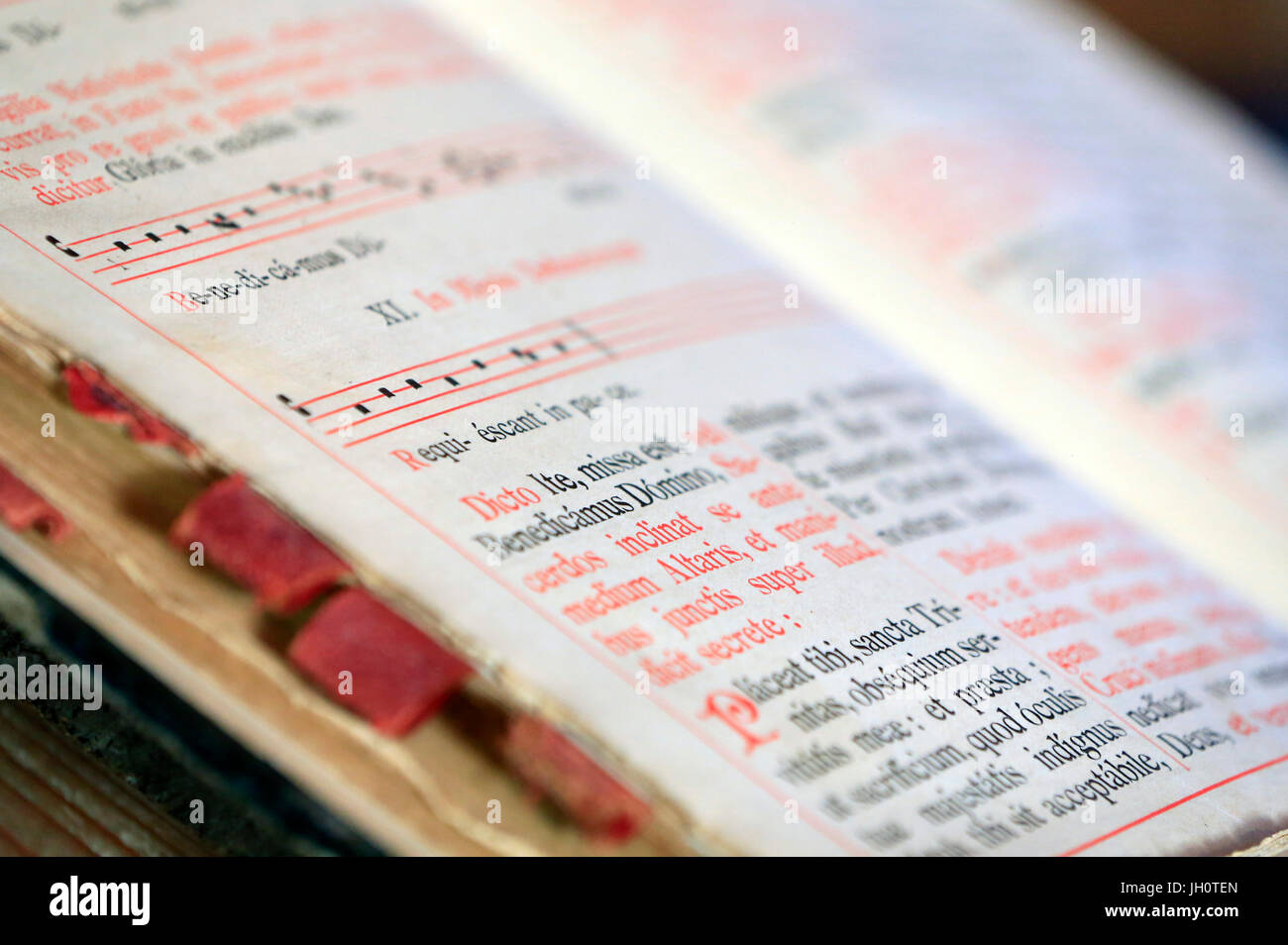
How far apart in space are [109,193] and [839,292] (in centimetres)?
28

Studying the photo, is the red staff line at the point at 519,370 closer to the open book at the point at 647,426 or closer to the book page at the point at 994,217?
the open book at the point at 647,426

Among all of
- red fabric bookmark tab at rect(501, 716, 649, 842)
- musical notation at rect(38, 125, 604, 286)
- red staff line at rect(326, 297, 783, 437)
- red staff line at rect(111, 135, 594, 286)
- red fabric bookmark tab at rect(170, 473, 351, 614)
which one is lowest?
red fabric bookmark tab at rect(501, 716, 649, 842)

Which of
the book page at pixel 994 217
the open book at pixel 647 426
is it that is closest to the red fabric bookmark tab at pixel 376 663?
the open book at pixel 647 426

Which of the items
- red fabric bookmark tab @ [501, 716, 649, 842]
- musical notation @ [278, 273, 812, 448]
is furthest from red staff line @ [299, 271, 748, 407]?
red fabric bookmark tab @ [501, 716, 649, 842]

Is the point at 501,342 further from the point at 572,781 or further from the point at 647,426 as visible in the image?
the point at 572,781

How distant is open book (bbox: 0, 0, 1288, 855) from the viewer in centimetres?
26

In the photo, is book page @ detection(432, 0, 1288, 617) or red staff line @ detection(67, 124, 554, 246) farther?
book page @ detection(432, 0, 1288, 617)

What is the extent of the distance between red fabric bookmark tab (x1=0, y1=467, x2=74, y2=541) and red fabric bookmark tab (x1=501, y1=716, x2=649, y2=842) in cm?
11

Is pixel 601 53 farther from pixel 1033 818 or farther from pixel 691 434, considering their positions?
pixel 1033 818

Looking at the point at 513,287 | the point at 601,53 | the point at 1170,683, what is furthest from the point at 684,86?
the point at 1170,683

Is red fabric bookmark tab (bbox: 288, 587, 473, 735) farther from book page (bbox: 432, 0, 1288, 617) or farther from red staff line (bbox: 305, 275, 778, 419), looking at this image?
book page (bbox: 432, 0, 1288, 617)

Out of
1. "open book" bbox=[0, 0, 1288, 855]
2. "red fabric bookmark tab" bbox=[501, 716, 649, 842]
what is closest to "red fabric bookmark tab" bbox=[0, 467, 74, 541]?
"open book" bbox=[0, 0, 1288, 855]

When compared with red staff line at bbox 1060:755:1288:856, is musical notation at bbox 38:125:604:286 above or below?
above

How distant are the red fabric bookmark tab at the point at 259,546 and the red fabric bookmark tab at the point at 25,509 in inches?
1.0
